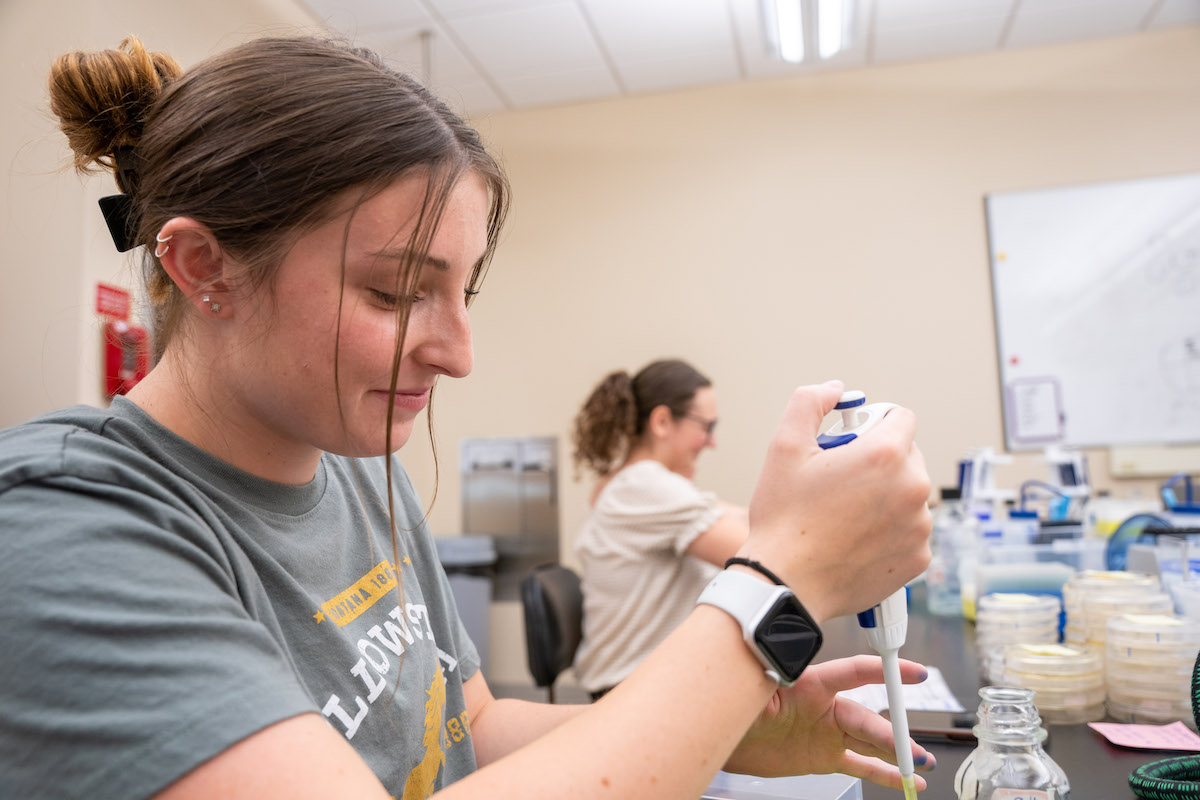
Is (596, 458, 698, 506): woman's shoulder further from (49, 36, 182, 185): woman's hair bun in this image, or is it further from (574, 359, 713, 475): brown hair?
(49, 36, 182, 185): woman's hair bun

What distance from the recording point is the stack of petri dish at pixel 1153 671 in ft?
3.22

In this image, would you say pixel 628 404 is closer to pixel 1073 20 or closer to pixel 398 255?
pixel 398 255

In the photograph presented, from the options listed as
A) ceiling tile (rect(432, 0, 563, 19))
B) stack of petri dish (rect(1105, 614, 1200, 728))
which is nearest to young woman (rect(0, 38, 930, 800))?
stack of petri dish (rect(1105, 614, 1200, 728))

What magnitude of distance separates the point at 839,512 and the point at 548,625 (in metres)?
1.69

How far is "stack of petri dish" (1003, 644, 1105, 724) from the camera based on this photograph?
3.32 ft

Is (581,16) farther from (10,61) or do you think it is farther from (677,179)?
(10,61)

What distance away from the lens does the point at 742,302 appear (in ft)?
12.2

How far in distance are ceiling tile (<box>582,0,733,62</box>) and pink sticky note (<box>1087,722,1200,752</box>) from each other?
2842mm

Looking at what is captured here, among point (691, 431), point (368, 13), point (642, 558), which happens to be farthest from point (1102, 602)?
point (368, 13)

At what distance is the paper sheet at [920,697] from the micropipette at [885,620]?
43 centimetres

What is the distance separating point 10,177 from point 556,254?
2.17 m

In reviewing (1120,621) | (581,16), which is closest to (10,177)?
(581,16)

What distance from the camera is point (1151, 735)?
36.2 inches

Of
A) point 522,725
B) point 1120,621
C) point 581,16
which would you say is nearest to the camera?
point 522,725
